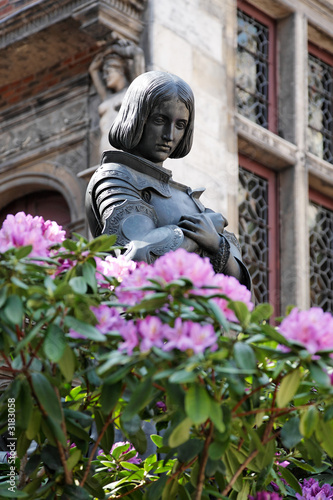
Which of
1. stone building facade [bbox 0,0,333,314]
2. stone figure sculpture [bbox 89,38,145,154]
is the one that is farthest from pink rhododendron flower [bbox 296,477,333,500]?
stone figure sculpture [bbox 89,38,145,154]

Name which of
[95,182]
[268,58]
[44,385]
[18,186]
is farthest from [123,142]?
[268,58]

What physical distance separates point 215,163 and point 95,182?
17.0 ft

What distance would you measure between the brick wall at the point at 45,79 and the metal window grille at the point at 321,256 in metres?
2.69

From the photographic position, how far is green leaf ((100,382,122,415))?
2.88m

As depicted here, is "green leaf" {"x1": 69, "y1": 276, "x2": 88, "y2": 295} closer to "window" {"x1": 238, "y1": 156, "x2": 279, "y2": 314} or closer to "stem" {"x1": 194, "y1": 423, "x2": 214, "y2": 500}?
"stem" {"x1": 194, "y1": 423, "x2": 214, "y2": 500}

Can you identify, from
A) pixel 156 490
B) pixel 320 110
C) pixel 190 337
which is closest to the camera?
pixel 190 337

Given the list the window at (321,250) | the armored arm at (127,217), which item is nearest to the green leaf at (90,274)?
the armored arm at (127,217)

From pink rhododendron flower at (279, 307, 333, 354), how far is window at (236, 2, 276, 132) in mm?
7615

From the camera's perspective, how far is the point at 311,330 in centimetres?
271

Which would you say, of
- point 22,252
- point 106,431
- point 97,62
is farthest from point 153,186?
point 97,62

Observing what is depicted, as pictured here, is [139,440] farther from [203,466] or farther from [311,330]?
[311,330]

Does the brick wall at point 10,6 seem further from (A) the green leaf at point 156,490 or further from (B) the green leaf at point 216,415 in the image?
(B) the green leaf at point 216,415

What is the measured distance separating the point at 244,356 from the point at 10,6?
755 cm

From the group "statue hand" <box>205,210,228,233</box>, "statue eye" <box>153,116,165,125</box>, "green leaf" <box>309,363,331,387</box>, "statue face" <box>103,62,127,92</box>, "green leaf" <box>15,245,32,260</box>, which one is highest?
"statue face" <box>103,62,127,92</box>
